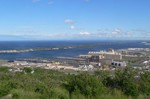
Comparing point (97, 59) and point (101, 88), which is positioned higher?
point (101, 88)

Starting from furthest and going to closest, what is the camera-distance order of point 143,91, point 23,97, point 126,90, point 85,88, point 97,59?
point 97,59, point 143,91, point 126,90, point 85,88, point 23,97

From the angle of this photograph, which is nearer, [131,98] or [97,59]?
[131,98]

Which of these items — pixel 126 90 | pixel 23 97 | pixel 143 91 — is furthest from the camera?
pixel 143 91

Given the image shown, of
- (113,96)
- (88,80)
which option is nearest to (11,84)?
(88,80)

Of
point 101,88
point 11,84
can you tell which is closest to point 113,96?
point 101,88

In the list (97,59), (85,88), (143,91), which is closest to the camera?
(85,88)

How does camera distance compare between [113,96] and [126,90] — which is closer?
[113,96]

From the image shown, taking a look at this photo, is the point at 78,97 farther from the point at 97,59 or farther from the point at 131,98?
the point at 97,59

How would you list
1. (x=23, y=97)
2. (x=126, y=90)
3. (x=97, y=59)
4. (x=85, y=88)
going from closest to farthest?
1. (x=23, y=97)
2. (x=85, y=88)
3. (x=126, y=90)
4. (x=97, y=59)

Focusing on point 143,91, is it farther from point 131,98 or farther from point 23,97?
point 23,97
